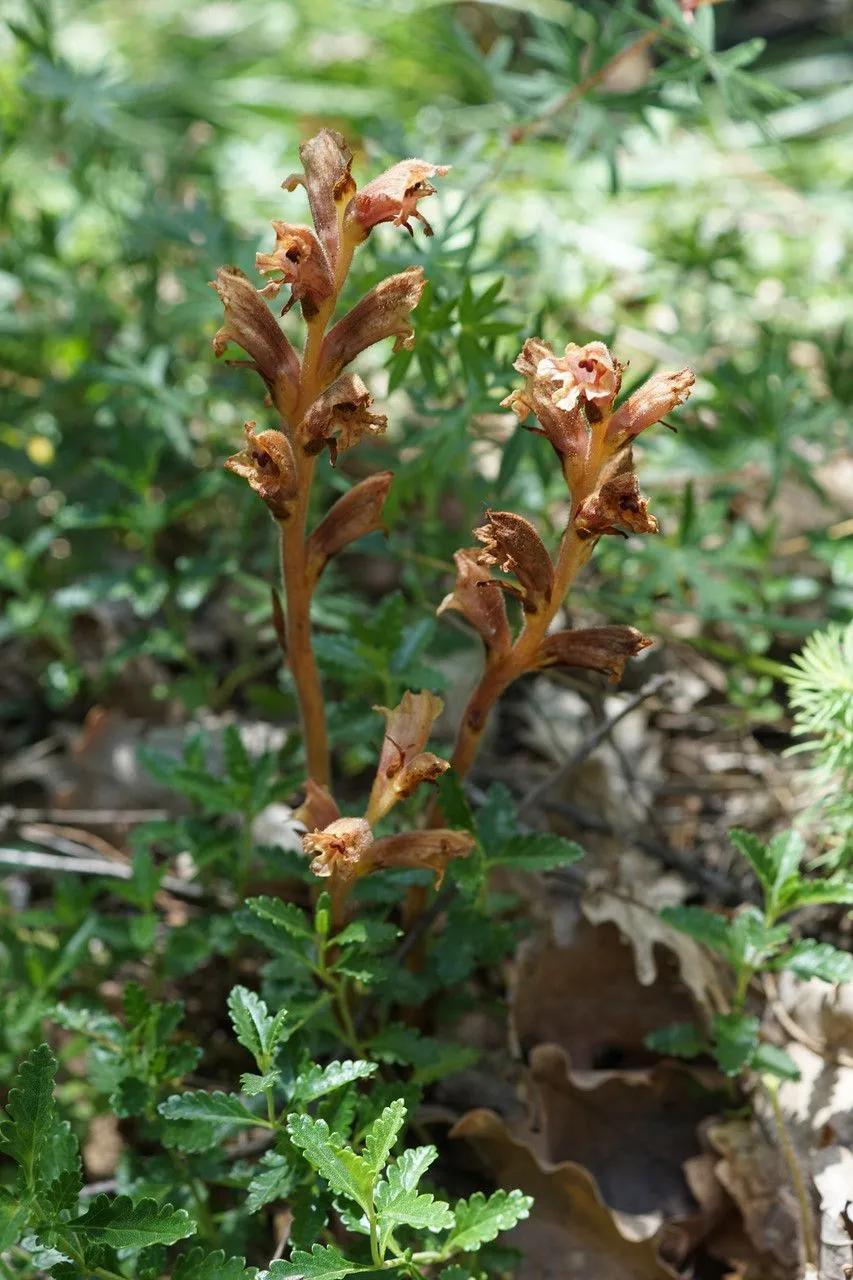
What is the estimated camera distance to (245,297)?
5.04 ft

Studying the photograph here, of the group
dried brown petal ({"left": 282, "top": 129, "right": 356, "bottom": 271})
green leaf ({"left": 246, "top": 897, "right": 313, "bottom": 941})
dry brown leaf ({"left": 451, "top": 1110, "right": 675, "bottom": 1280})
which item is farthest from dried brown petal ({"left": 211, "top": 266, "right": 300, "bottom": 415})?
dry brown leaf ({"left": 451, "top": 1110, "right": 675, "bottom": 1280})

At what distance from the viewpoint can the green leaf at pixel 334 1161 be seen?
1405 millimetres

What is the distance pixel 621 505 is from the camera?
1.46 m

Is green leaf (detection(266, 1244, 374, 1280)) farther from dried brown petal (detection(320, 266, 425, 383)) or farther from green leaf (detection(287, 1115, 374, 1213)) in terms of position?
dried brown petal (detection(320, 266, 425, 383))

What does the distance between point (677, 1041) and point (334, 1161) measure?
2.64 feet

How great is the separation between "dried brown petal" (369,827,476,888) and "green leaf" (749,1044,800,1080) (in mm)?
661

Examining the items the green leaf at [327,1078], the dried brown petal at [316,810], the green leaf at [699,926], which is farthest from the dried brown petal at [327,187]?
the green leaf at [699,926]

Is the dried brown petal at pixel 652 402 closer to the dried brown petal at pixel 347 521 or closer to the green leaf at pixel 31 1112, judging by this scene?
the dried brown petal at pixel 347 521

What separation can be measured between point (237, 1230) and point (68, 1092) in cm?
57

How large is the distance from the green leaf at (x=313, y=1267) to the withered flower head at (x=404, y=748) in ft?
1.79

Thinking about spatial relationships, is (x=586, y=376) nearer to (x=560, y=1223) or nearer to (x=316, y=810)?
(x=316, y=810)

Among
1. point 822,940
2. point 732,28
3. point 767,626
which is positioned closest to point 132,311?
point 767,626

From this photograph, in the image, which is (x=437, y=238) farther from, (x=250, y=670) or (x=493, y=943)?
(x=493, y=943)

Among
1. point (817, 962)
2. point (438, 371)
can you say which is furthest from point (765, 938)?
point (438, 371)
